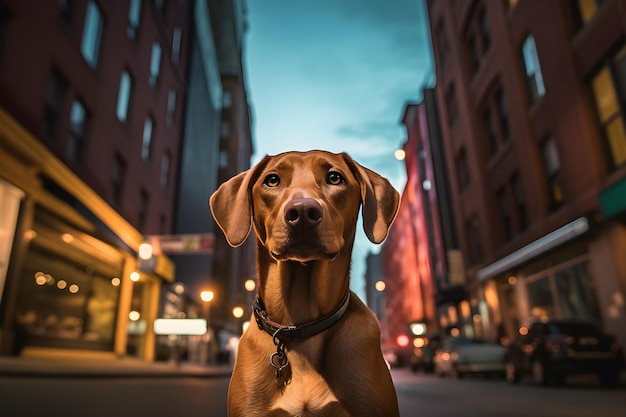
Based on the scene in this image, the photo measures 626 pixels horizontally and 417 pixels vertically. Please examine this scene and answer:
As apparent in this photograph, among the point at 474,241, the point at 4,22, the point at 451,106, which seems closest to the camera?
the point at 4,22

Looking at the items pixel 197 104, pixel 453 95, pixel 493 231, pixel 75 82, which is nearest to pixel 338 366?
pixel 75 82

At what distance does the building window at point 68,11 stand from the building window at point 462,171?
1981cm

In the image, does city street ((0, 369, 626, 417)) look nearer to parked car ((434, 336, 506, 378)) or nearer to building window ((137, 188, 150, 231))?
parked car ((434, 336, 506, 378))

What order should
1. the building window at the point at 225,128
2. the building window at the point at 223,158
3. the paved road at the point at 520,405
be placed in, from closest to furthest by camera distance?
the paved road at the point at 520,405 → the building window at the point at 223,158 → the building window at the point at 225,128

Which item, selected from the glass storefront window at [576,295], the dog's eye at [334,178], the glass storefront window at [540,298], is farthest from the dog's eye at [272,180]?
the glass storefront window at [540,298]

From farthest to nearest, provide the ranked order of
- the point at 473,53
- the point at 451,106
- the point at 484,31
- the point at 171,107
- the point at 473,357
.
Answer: the point at 451,106, the point at 171,107, the point at 473,53, the point at 484,31, the point at 473,357

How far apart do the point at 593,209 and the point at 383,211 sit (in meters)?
13.1

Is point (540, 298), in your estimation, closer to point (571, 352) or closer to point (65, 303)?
point (571, 352)

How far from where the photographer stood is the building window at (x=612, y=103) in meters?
12.6

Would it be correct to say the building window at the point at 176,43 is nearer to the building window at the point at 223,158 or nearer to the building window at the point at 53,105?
the building window at the point at 53,105

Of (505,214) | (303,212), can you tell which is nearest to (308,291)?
(303,212)

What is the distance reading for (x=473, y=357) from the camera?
15.5 m

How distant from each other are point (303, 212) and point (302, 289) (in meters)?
0.53

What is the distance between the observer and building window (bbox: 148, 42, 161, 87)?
71.0 ft
